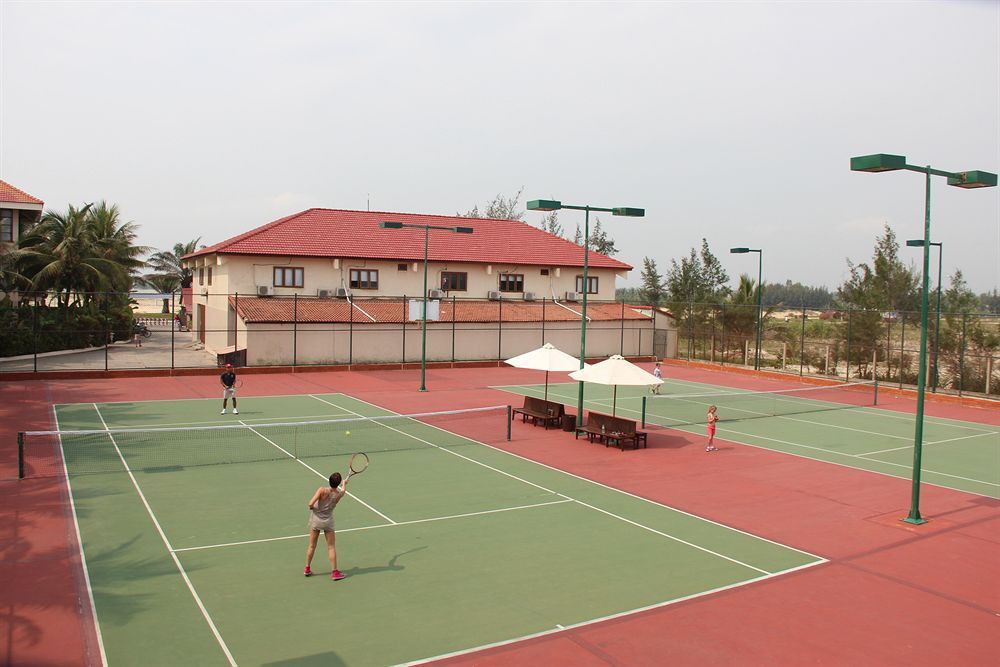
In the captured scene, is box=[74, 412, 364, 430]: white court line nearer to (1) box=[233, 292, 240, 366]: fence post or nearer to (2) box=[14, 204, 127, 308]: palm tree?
(1) box=[233, 292, 240, 366]: fence post

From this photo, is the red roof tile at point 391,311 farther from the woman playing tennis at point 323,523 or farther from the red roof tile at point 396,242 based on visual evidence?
the woman playing tennis at point 323,523

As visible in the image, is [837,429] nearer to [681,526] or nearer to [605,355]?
[681,526]

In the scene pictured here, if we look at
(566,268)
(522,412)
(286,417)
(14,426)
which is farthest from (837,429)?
(566,268)

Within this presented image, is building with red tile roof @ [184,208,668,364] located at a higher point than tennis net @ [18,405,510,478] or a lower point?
higher

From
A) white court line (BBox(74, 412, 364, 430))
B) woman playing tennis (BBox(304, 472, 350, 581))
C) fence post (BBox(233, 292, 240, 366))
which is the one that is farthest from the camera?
fence post (BBox(233, 292, 240, 366))

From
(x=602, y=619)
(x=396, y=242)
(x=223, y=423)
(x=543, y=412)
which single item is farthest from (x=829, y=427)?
(x=396, y=242)

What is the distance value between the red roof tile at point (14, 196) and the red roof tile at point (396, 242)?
8.69 metres

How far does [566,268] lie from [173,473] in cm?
3673

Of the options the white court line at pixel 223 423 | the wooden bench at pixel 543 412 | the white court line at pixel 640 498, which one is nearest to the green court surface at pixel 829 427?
the wooden bench at pixel 543 412

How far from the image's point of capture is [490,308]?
43.8 metres

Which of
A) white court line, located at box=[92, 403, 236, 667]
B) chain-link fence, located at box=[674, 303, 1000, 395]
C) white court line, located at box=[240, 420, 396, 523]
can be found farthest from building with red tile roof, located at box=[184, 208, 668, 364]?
white court line, located at box=[92, 403, 236, 667]

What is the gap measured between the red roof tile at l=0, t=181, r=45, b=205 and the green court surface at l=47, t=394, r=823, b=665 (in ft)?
91.2

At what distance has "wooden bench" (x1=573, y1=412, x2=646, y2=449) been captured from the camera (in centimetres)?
1986

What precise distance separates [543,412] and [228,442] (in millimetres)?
8643
